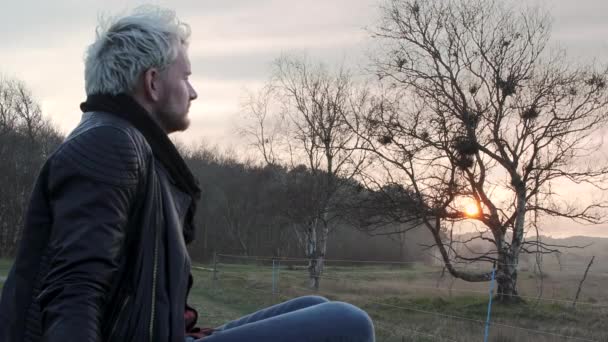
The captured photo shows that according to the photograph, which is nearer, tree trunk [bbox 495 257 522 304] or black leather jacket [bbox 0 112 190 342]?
black leather jacket [bbox 0 112 190 342]

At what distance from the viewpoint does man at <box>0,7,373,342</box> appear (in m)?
1.26

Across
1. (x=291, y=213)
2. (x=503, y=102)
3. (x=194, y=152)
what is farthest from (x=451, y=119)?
(x=194, y=152)

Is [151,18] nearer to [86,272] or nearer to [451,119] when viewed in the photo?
[86,272]

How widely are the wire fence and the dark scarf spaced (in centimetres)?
807

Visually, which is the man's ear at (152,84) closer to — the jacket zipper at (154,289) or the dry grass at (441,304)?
the jacket zipper at (154,289)

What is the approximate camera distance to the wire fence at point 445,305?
10.3 m

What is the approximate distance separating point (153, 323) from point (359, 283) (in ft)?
49.2

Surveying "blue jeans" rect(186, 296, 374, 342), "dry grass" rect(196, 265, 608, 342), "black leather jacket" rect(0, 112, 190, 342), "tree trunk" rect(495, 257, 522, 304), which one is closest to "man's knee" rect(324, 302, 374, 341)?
"blue jeans" rect(186, 296, 374, 342)

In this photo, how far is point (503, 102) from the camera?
19.7 metres

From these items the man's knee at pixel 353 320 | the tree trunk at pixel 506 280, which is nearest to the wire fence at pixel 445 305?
the tree trunk at pixel 506 280

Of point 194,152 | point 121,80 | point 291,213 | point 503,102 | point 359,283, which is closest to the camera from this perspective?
point 121,80

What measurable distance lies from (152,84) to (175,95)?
0.07m

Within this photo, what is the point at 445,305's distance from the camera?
596 inches

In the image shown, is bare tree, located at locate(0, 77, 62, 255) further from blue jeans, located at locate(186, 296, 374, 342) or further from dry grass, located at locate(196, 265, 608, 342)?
blue jeans, located at locate(186, 296, 374, 342)
